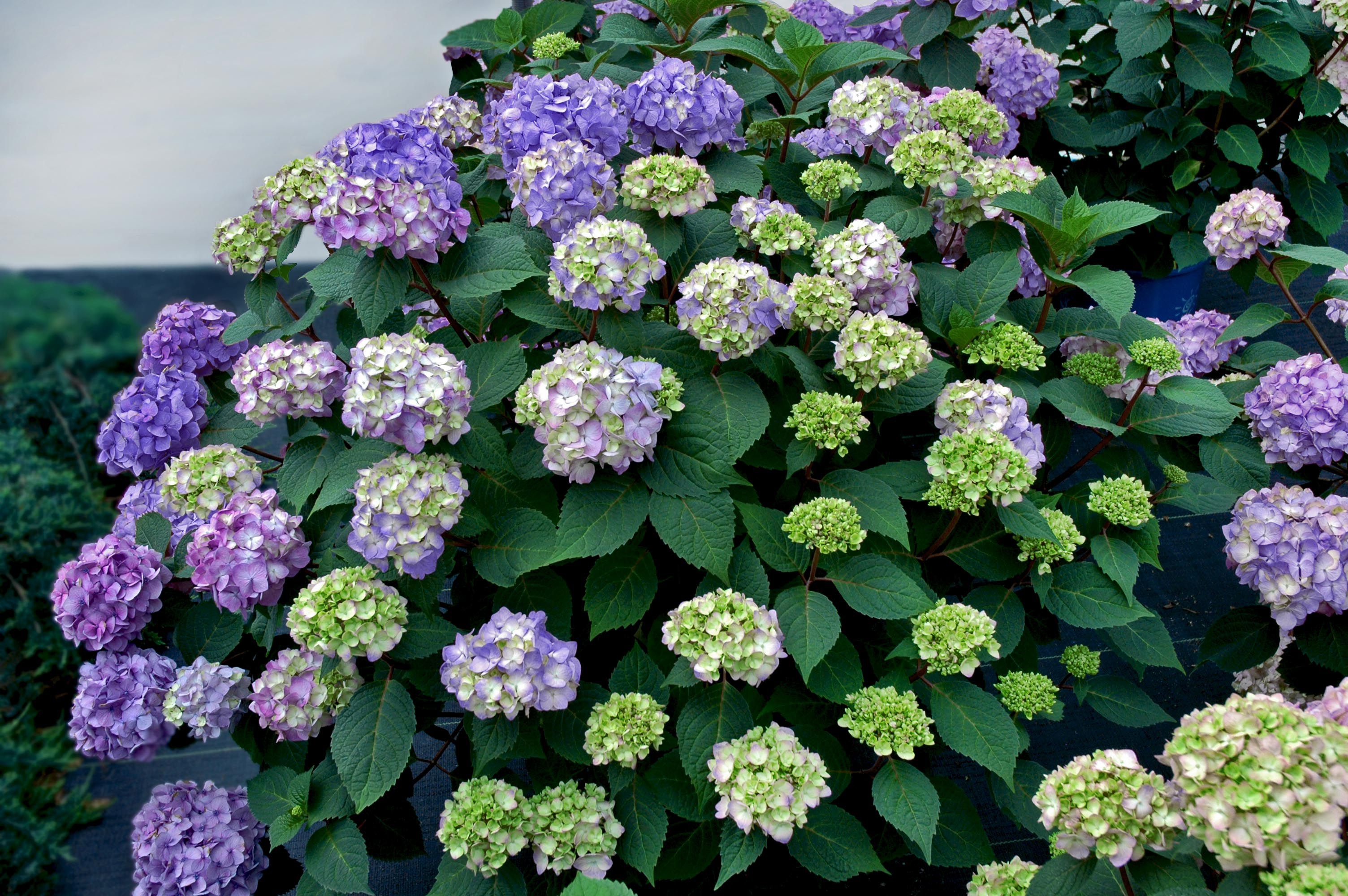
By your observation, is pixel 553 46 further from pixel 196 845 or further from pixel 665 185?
pixel 196 845

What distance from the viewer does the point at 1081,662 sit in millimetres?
1589

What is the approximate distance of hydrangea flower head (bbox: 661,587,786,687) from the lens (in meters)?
1.21

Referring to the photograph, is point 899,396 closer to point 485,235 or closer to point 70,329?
point 485,235

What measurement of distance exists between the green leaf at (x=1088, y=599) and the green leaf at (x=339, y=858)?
1009 mm

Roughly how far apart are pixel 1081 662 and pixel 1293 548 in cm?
35

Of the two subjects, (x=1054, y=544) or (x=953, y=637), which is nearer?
(x=953, y=637)

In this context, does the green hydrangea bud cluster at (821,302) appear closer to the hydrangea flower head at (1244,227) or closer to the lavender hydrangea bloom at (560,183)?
the lavender hydrangea bloom at (560,183)

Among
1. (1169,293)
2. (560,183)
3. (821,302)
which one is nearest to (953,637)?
(821,302)

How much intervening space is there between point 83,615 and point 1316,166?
2919 millimetres

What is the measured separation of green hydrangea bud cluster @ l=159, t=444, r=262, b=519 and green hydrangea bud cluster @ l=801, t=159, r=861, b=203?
1003 mm

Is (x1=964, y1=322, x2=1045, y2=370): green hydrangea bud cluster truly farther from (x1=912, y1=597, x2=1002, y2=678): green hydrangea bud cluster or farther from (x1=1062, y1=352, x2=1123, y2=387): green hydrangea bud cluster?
(x1=912, y1=597, x2=1002, y2=678): green hydrangea bud cluster

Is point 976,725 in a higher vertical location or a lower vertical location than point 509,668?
lower

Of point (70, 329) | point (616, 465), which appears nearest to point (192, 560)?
point (616, 465)

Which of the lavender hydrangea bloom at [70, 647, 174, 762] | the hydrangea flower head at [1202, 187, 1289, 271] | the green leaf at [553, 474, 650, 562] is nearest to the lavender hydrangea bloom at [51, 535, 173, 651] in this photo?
the lavender hydrangea bloom at [70, 647, 174, 762]
